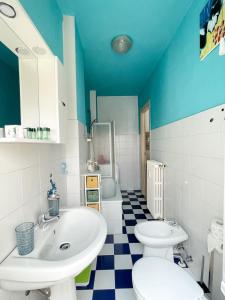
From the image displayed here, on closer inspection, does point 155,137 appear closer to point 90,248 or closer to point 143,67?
point 143,67

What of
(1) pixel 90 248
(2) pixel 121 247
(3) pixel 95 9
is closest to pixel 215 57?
(3) pixel 95 9

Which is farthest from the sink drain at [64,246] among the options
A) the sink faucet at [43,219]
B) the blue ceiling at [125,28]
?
the blue ceiling at [125,28]

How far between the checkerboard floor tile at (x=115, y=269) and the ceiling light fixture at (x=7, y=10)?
5.62ft

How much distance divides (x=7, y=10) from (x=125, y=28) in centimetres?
128

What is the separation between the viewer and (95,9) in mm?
1409

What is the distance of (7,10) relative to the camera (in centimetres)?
67

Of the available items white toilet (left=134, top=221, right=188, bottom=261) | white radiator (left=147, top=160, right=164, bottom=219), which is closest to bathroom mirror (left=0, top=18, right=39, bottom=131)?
white toilet (left=134, top=221, right=188, bottom=261)

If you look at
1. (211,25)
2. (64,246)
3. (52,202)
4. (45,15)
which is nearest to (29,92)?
(45,15)

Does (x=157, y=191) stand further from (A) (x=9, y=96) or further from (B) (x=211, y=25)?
(A) (x=9, y=96)

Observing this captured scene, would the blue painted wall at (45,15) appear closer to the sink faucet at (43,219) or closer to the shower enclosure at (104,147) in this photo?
the sink faucet at (43,219)

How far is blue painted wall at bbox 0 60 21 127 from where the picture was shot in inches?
29.3

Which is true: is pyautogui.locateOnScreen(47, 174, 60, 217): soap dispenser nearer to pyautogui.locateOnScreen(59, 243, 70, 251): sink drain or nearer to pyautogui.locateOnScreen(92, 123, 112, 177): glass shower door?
pyautogui.locateOnScreen(59, 243, 70, 251): sink drain

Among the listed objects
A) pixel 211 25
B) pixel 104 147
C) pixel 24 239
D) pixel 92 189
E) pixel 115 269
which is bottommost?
pixel 115 269

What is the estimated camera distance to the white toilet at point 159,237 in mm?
1376
